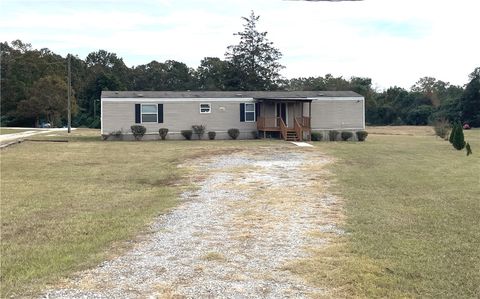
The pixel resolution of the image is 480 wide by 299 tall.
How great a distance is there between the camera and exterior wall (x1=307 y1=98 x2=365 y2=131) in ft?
96.0

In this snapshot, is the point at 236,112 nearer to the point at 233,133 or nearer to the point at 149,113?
the point at 233,133

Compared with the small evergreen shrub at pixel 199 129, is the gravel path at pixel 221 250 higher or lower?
lower

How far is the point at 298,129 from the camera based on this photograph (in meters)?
27.0

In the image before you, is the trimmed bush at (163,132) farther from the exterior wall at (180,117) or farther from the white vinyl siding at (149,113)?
the white vinyl siding at (149,113)

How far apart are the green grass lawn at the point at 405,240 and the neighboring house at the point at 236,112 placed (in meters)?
15.1

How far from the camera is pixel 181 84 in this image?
249 ft

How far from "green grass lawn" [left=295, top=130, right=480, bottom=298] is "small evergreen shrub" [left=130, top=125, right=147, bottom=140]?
15630 millimetres

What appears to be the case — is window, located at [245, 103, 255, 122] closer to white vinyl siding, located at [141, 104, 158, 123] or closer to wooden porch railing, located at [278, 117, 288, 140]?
wooden porch railing, located at [278, 117, 288, 140]

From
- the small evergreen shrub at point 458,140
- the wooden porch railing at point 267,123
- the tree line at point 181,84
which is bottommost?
the small evergreen shrub at point 458,140

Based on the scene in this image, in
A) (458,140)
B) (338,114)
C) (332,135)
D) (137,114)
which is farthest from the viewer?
(338,114)

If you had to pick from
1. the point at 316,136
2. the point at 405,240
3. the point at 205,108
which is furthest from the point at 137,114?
→ the point at 405,240

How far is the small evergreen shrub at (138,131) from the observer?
26.7 metres

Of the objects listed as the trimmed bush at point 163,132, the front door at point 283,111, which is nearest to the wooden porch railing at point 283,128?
the front door at point 283,111

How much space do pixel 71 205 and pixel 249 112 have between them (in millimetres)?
20278
